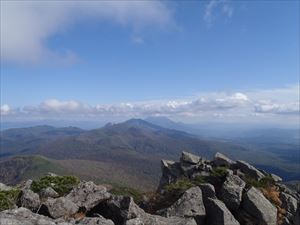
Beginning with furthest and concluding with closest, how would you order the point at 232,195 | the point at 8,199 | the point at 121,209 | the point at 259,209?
the point at 232,195, the point at 259,209, the point at 8,199, the point at 121,209

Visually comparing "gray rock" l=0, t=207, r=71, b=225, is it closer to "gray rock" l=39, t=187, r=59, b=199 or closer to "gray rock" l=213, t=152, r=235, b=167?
"gray rock" l=39, t=187, r=59, b=199

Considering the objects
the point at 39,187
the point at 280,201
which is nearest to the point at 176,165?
the point at 280,201

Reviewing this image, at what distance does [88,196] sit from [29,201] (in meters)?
4.79

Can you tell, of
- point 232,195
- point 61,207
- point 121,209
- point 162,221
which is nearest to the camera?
point 162,221

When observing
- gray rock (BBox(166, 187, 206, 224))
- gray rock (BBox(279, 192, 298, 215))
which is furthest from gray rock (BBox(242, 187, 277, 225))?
gray rock (BBox(279, 192, 298, 215))

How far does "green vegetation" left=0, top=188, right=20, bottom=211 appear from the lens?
97.1 feet

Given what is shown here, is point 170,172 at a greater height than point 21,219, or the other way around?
point 21,219

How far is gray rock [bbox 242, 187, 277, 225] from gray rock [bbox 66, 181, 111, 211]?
498 inches

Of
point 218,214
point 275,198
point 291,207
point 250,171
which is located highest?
point 218,214

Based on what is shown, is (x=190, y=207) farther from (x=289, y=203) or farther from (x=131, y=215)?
(x=289, y=203)

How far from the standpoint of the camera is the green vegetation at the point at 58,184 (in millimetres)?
38803

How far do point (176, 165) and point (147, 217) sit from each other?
34481 millimetres

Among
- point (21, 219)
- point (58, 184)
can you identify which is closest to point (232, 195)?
point (58, 184)

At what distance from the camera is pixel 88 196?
32.1 m
